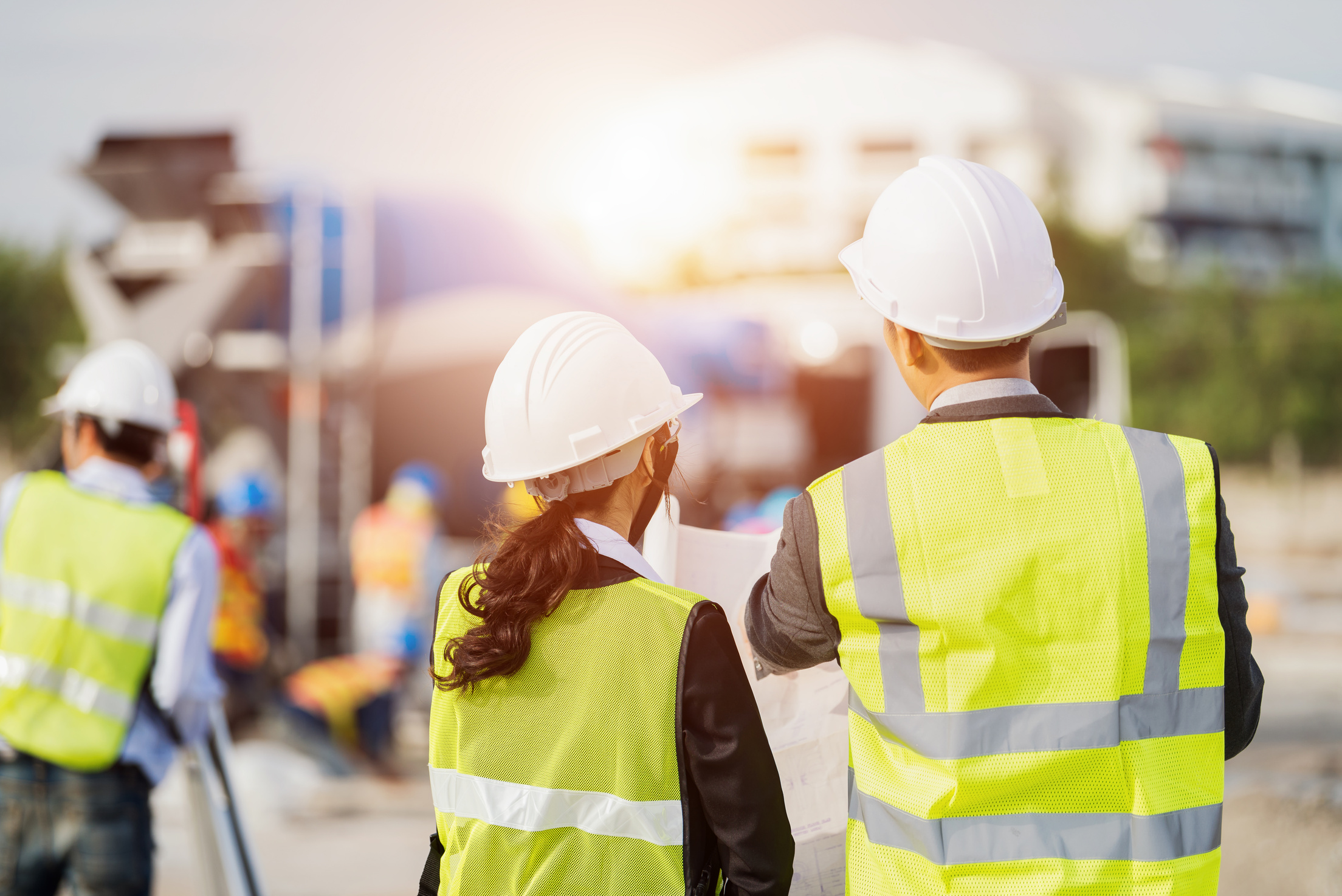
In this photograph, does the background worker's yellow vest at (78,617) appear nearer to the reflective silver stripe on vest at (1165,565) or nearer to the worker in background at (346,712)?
the reflective silver stripe on vest at (1165,565)

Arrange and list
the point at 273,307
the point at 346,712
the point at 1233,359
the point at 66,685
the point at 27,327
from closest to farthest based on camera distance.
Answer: the point at 66,685 → the point at 346,712 → the point at 273,307 → the point at 1233,359 → the point at 27,327

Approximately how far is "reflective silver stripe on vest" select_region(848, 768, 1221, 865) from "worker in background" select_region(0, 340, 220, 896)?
1.90 metres

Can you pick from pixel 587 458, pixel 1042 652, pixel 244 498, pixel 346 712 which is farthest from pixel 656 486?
pixel 244 498

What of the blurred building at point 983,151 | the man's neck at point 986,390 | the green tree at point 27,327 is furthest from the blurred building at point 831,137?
the man's neck at point 986,390

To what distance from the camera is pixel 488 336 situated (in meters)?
9.04

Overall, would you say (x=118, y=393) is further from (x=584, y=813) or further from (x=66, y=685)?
(x=584, y=813)

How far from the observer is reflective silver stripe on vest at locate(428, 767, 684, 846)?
4.58 feet

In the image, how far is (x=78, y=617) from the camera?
2.42 meters

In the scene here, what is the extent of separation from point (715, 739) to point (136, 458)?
198 cm

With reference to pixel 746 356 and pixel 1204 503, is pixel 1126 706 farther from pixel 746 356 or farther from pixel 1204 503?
pixel 746 356

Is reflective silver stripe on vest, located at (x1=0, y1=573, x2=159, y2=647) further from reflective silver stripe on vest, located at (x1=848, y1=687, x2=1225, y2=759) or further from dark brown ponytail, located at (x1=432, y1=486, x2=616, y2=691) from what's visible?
reflective silver stripe on vest, located at (x1=848, y1=687, x2=1225, y2=759)

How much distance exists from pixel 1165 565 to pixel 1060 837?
0.37 metres

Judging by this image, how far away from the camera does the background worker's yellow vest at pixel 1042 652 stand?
51.2 inches

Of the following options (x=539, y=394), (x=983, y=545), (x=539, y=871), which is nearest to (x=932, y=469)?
(x=983, y=545)
